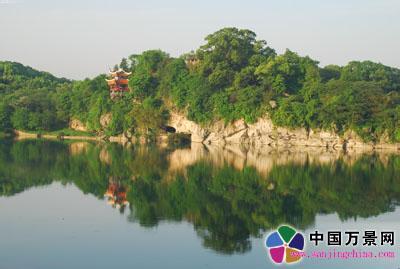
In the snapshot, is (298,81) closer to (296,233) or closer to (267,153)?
(267,153)

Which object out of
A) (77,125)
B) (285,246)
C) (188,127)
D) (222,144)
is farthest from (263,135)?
(285,246)

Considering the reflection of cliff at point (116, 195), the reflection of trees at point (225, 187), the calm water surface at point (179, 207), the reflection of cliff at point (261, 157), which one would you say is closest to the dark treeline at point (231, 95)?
the reflection of cliff at point (261, 157)

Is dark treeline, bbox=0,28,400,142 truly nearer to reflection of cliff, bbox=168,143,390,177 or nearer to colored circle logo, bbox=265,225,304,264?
reflection of cliff, bbox=168,143,390,177

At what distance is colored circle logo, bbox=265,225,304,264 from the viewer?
1048cm

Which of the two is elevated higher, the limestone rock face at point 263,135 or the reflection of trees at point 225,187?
the limestone rock face at point 263,135

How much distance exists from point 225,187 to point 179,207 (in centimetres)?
355

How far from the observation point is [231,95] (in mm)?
40125

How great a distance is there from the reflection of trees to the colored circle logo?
0.70 meters

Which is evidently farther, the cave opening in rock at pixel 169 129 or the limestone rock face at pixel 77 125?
the limestone rock face at pixel 77 125

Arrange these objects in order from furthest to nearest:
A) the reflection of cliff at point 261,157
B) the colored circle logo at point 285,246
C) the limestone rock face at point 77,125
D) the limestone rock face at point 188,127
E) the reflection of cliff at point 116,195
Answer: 1. the limestone rock face at point 77,125
2. the limestone rock face at point 188,127
3. the reflection of cliff at point 261,157
4. the reflection of cliff at point 116,195
5. the colored circle logo at point 285,246

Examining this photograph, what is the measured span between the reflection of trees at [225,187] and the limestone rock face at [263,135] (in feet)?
21.6

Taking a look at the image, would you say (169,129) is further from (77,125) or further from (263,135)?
(77,125)

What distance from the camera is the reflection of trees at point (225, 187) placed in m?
14.4

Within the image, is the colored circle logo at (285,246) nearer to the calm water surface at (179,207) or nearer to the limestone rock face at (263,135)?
the calm water surface at (179,207)
